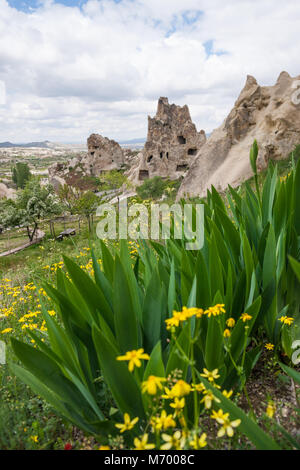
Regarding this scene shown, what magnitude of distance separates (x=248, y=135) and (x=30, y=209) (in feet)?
75.3

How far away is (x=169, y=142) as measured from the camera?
46906mm

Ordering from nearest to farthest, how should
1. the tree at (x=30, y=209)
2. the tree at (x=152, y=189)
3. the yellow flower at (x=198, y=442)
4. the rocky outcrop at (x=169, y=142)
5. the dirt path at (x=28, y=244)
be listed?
the yellow flower at (x=198, y=442)
the dirt path at (x=28, y=244)
the tree at (x=30, y=209)
the tree at (x=152, y=189)
the rocky outcrop at (x=169, y=142)

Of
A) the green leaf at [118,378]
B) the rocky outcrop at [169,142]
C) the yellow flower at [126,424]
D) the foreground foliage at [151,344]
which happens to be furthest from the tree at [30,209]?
the yellow flower at [126,424]

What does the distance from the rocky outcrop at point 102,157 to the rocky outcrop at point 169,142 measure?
1705 centimetres

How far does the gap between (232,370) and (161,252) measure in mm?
955

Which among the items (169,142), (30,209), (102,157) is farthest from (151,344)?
(102,157)

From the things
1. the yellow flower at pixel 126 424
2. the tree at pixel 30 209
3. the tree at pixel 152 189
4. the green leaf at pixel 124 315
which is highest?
the tree at pixel 152 189

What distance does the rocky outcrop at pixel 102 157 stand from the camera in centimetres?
6162

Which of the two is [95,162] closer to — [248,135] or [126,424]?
[248,135]

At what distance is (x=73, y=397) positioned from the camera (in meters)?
1.14

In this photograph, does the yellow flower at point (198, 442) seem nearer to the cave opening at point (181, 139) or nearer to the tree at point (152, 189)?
the tree at point (152, 189)

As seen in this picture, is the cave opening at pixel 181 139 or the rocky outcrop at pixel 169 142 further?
the cave opening at pixel 181 139

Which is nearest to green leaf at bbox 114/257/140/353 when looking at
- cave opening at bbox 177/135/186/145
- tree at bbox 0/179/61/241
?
tree at bbox 0/179/61/241
